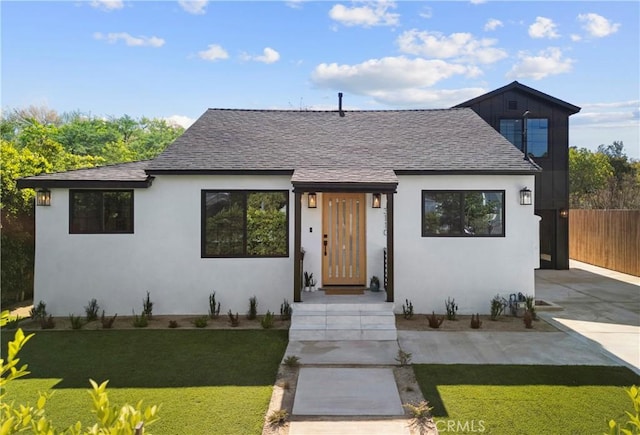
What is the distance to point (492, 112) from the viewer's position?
16.6 meters

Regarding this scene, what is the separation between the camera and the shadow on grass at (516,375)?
596 centimetres

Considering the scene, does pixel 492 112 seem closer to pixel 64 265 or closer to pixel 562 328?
pixel 562 328

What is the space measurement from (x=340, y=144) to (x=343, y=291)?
4.08 metres

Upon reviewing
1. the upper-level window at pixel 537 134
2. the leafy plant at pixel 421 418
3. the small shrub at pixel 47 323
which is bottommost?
the leafy plant at pixel 421 418

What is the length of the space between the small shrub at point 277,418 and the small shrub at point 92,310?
632 cm

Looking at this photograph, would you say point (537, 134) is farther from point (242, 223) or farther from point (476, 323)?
point (242, 223)

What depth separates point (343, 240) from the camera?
1011cm

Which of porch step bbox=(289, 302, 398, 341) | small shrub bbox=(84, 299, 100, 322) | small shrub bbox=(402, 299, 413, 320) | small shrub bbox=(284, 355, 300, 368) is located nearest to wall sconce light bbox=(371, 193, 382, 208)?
small shrub bbox=(402, 299, 413, 320)

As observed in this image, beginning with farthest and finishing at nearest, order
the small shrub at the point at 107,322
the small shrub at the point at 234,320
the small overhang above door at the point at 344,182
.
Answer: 1. the small shrub at the point at 234,320
2. the small shrub at the point at 107,322
3. the small overhang above door at the point at 344,182

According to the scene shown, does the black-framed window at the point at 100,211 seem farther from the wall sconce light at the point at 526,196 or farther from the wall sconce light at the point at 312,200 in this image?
the wall sconce light at the point at 526,196

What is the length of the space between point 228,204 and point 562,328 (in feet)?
26.1

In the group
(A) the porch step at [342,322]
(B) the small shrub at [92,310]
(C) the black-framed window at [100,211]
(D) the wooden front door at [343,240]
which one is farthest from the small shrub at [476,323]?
(B) the small shrub at [92,310]

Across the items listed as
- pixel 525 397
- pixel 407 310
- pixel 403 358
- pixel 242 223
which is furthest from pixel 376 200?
pixel 525 397

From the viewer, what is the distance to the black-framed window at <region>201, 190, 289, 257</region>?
385 inches
